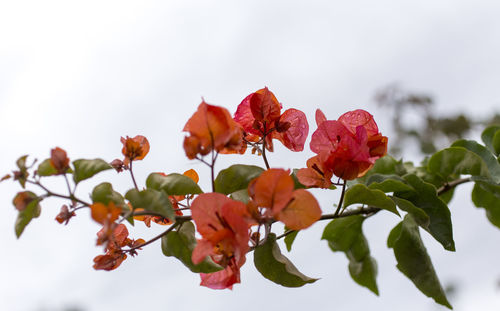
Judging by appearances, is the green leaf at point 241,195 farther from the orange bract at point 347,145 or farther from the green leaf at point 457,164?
the green leaf at point 457,164

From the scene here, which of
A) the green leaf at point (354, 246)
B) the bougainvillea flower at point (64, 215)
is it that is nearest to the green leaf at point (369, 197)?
the green leaf at point (354, 246)

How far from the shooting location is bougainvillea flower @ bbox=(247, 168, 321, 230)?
1.58ft

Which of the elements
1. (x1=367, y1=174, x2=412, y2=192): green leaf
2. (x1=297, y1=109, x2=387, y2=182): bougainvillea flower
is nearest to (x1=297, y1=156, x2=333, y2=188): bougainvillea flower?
(x1=297, y1=109, x2=387, y2=182): bougainvillea flower

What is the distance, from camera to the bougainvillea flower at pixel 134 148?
578mm

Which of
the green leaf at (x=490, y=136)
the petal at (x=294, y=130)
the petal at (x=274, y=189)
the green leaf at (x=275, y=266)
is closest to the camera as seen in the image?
the petal at (x=274, y=189)

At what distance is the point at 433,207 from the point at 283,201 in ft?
0.98

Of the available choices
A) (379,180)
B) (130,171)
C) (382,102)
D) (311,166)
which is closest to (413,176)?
(379,180)

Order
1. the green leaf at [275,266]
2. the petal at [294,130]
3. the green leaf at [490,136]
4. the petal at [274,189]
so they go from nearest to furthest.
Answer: the petal at [274,189] → the green leaf at [275,266] → the petal at [294,130] → the green leaf at [490,136]

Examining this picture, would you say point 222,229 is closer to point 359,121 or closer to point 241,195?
point 241,195

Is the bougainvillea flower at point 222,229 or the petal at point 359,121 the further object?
the petal at point 359,121

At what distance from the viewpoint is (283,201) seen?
49 cm

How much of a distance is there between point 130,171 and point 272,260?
0.20 metres

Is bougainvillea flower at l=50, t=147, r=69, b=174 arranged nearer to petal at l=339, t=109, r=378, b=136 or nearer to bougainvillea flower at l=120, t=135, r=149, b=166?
bougainvillea flower at l=120, t=135, r=149, b=166

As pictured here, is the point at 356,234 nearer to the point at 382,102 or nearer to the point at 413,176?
the point at 413,176
